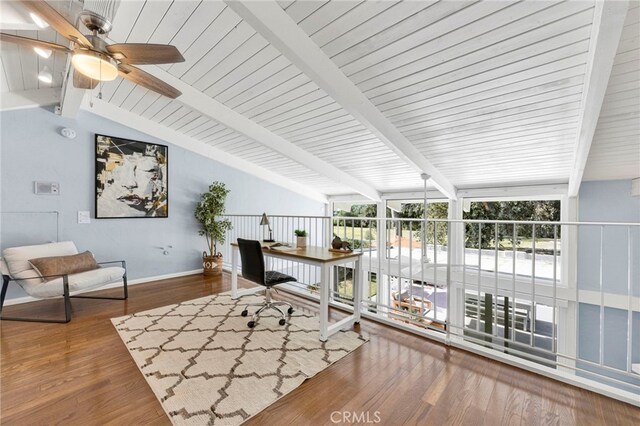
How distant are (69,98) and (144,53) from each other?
7.75 feet

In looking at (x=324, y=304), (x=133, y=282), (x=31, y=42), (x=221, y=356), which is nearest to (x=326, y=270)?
(x=324, y=304)

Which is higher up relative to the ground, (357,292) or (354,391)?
(357,292)

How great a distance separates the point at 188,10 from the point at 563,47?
9.50ft

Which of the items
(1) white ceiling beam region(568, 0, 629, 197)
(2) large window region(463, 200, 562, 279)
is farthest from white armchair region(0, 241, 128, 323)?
(2) large window region(463, 200, 562, 279)

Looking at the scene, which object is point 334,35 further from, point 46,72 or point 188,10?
point 46,72

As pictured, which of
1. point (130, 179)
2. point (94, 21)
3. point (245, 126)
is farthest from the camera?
point (130, 179)

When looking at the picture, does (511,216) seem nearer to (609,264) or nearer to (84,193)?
(609,264)

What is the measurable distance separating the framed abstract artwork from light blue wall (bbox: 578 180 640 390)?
22.3 feet

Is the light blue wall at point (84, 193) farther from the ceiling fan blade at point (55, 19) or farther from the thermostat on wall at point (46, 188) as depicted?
the ceiling fan blade at point (55, 19)

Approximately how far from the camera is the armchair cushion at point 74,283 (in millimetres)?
2891

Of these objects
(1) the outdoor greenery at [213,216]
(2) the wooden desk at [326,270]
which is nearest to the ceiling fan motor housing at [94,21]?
(2) the wooden desk at [326,270]

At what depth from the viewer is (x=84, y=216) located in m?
4.00

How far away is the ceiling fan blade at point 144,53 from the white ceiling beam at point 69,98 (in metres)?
1.49

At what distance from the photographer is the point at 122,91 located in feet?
12.3
